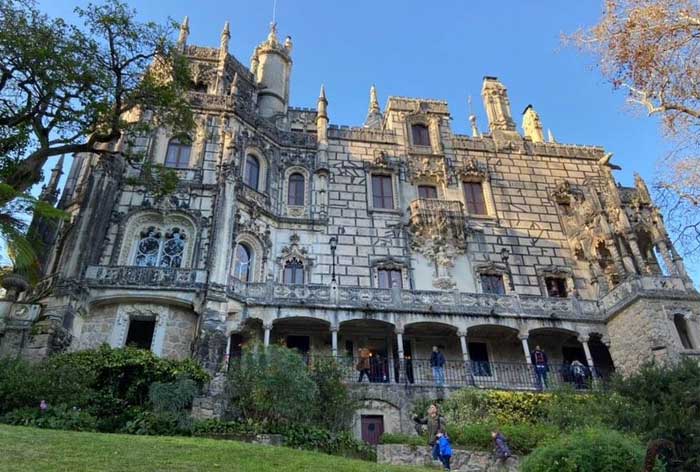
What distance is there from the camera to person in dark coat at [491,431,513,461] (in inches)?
515

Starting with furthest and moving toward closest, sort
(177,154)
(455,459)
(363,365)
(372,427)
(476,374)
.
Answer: (177,154)
(476,374)
(363,365)
(372,427)
(455,459)

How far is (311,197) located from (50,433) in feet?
55.8

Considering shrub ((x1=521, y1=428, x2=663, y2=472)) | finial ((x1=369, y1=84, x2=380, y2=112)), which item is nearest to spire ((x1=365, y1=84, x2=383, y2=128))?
finial ((x1=369, y1=84, x2=380, y2=112))

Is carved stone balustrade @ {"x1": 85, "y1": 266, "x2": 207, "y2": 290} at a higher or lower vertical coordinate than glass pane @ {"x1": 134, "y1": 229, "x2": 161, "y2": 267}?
lower

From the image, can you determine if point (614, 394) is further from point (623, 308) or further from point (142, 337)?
point (142, 337)

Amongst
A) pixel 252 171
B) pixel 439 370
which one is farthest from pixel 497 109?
pixel 439 370

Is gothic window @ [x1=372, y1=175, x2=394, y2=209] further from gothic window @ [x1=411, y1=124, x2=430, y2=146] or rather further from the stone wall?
the stone wall

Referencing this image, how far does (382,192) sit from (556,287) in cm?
969

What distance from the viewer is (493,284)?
82.4 feet

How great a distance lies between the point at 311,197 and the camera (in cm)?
2625

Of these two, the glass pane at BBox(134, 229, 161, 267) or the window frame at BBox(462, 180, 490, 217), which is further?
the window frame at BBox(462, 180, 490, 217)

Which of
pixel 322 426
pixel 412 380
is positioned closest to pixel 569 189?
pixel 412 380

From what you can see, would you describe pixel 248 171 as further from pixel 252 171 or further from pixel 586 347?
pixel 586 347

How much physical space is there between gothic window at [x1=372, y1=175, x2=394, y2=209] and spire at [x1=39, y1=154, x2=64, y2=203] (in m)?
14.8
